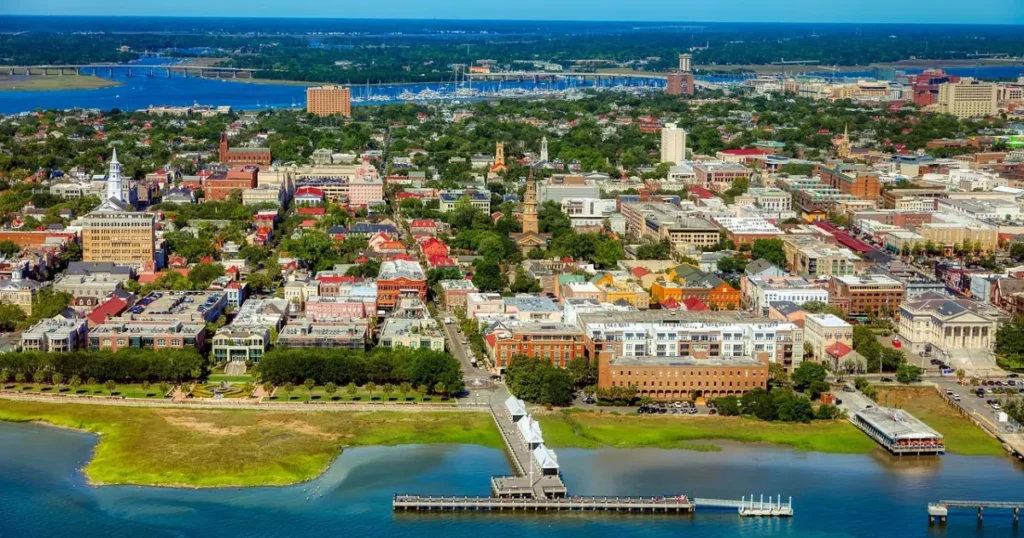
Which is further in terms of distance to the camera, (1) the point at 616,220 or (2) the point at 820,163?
(2) the point at 820,163

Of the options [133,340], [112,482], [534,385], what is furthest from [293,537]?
[133,340]

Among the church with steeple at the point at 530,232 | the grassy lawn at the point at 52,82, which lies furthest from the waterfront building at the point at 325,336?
the grassy lawn at the point at 52,82

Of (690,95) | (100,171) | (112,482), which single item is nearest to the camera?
(112,482)

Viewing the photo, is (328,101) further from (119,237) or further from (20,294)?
(20,294)

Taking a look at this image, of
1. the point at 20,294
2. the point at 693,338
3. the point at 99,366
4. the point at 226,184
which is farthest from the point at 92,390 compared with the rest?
the point at 226,184

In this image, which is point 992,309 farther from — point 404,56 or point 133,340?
point 404,56

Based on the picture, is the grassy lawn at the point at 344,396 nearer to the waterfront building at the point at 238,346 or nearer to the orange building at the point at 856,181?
the waterfront building at the point at 238,346

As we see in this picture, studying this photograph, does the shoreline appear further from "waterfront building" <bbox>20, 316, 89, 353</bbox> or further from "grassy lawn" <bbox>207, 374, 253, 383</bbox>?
"grassy lawn" <bbox>207, 374, 253, 383</bbox>
